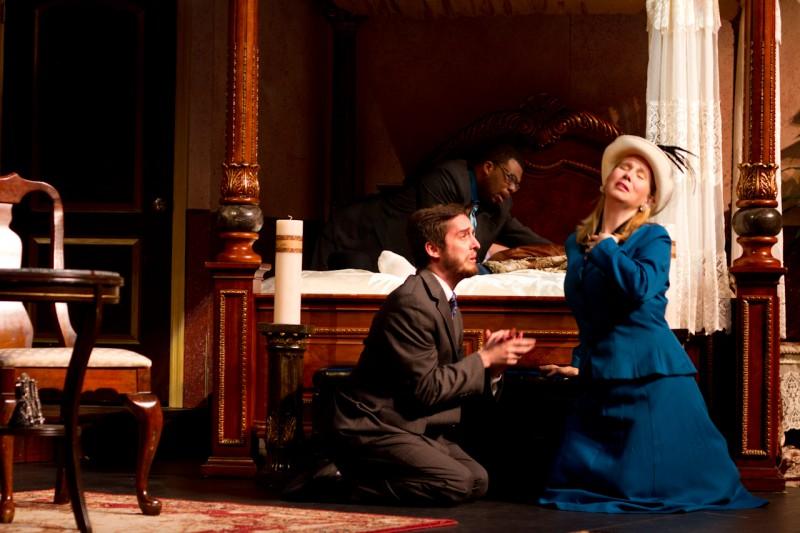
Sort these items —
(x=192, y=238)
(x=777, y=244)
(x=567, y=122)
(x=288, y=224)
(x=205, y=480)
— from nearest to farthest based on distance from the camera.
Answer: (x=288, y=224), (x=205, y=480), (x=777, y=244), (x=192, y=238), (x=567, y=122)

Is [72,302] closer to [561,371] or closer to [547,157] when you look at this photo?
[561,371]

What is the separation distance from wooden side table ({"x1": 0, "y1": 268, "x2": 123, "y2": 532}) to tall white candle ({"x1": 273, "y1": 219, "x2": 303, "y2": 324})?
1104 mm

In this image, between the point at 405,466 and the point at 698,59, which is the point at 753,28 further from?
the point at 405,466

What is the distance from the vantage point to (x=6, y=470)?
3.89 metres

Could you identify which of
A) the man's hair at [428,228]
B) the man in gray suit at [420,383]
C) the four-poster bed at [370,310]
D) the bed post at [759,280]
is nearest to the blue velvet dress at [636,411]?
the man in gray suit at [420,383]

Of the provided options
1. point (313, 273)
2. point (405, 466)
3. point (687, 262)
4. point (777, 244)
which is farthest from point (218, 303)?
point (777, 244)

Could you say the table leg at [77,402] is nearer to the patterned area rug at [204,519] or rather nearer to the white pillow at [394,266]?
the patterned area rug at [204,519]

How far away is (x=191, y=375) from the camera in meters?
6.89

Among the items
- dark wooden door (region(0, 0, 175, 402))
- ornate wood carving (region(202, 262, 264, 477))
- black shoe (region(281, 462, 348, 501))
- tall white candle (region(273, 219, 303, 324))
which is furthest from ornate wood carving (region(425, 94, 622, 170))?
black shoe (region(281, 462, 348, 501))

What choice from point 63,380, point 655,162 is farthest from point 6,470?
point 655,162

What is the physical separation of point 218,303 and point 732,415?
221cm

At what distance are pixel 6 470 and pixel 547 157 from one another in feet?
14.0

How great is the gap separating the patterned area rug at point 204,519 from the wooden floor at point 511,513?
0.59 feet

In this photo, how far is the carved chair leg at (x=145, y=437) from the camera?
405 centimetres
